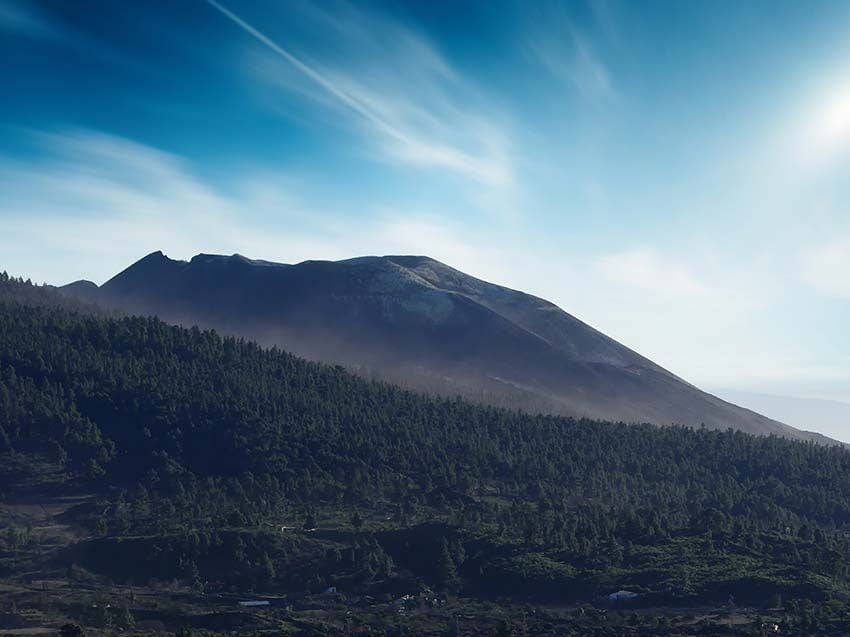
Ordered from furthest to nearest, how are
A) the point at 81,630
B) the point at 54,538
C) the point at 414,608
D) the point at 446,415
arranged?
the point at 446,415, the point at 54,538, the point at 414,608, the point at 81,630

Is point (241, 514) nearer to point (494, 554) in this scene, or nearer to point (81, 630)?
point (494, 554)

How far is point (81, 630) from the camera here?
68.1 metres

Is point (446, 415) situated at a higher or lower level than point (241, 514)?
higher

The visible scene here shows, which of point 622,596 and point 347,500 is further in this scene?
point 347,500

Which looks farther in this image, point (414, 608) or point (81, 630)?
point (414, 608)

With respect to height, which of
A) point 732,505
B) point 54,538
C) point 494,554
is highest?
point 732,505

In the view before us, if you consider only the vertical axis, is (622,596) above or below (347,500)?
below

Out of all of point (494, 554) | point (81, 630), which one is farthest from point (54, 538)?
point (494, 554)

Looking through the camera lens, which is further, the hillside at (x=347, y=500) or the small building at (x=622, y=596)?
the hillside at (x=347, y=500)

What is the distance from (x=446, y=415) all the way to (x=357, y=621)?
80.5m

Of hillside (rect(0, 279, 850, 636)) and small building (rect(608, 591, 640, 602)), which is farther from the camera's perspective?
hillside (rect(0, 279, 850, 636))

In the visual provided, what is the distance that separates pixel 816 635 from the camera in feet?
238

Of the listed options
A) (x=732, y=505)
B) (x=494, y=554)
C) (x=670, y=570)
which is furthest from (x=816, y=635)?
(x=732, y=505)

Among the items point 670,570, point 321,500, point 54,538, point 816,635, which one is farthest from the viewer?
point 321,500
